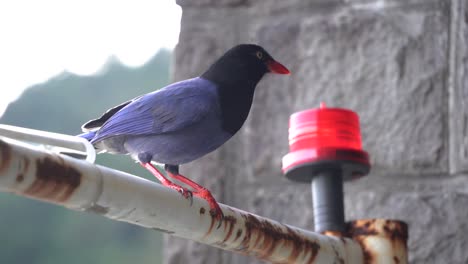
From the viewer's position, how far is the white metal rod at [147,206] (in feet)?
3.06

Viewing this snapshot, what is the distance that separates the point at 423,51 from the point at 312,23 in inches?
11.3

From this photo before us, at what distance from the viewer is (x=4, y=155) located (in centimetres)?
90

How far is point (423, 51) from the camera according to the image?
79.6 inches

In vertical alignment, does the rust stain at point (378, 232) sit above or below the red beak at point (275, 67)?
below

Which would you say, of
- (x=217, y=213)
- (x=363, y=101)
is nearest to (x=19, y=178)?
(x=217, y=213)

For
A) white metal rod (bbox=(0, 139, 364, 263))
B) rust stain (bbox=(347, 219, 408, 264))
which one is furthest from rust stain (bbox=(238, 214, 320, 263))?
rust stain (bbox=(347, 219, 408, 264))

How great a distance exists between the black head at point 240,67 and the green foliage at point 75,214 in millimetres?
477

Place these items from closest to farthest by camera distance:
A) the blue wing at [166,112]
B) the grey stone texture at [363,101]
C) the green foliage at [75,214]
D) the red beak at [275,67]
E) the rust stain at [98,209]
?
the rust stain at [98,209], the blue wing at [166,112], the red beak at [275,67], the grey stone texture at [363,101], the green foliage at [75,214]

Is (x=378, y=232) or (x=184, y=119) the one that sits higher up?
(x=184, y=119)

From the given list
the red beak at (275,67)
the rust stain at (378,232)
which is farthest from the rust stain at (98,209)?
the red beak at (275,67)

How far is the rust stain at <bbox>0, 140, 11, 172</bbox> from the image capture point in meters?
0.90

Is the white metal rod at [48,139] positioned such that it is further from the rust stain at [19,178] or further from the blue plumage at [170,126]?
the blue plumage at [170,126]

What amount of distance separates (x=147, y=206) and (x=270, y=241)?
0.28m

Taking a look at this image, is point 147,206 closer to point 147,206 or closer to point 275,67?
point 147,206
